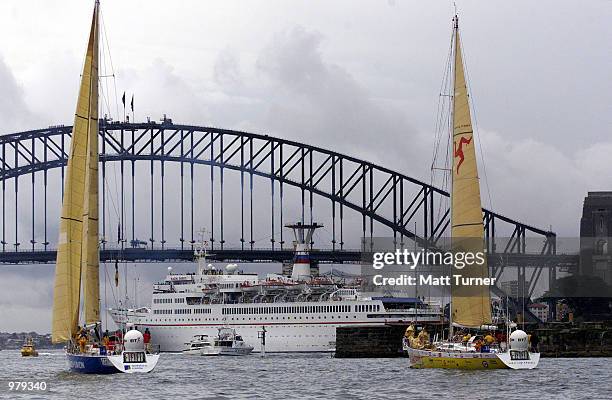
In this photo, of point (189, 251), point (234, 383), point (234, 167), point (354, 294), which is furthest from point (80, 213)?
point (234, 167)

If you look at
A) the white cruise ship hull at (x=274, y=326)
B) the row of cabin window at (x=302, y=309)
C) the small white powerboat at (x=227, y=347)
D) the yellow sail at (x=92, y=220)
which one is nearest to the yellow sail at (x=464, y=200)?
the yellow sail at (x=92, y=220)

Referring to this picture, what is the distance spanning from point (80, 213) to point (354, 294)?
67432mm

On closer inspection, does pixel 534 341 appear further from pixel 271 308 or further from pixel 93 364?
pixel 93 364

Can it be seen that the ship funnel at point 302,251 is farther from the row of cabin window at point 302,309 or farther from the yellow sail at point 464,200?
the yellow sail at point 464,200

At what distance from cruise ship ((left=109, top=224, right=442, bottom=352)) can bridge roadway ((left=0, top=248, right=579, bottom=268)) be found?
12.2 ft

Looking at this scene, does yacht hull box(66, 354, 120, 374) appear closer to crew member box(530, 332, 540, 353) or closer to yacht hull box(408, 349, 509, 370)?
yacht hull box(408, 349, 509, 370)

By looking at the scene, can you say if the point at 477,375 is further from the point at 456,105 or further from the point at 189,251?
the point at 189,251

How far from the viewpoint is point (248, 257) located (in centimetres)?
14662

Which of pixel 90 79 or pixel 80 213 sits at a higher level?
pixel 90 79

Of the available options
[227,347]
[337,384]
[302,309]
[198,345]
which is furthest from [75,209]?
[302,309]

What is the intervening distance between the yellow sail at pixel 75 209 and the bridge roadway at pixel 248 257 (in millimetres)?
73735

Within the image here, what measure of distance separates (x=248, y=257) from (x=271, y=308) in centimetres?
1720

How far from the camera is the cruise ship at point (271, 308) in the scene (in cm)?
12712

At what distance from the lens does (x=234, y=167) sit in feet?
507
